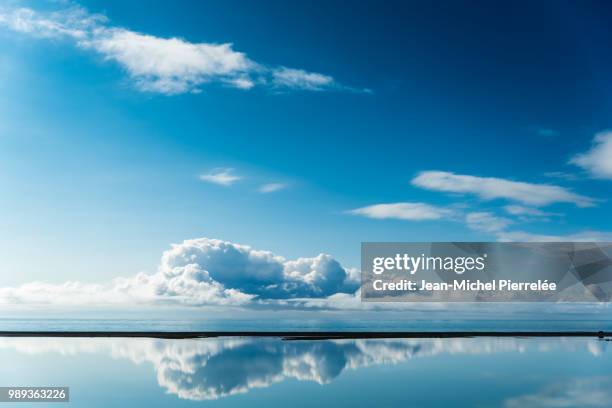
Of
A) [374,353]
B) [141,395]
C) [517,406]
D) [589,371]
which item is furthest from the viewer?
[374,353]

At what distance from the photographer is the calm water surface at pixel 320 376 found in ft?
135

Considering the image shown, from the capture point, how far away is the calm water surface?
4128cm

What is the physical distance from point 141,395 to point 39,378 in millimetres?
14869

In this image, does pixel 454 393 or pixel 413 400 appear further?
pixel 454 393

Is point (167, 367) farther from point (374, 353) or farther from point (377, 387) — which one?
point (374, 353)

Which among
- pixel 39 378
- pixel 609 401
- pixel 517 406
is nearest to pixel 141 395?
pixel 39 378

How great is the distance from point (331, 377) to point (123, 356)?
32554 mm

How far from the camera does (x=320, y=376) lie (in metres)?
52.5

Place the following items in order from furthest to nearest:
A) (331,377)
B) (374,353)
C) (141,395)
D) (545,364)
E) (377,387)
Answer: (374,353) < (545,364) < (331,377) < (377,387) < (141,395)

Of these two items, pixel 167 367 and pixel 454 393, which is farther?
pixel 167 367

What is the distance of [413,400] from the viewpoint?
4053cm

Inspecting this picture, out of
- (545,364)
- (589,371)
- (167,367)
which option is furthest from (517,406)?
(167,367)

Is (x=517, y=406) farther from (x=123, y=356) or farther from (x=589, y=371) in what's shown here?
(x=123, y=356)

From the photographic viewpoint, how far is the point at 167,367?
5978 cm
